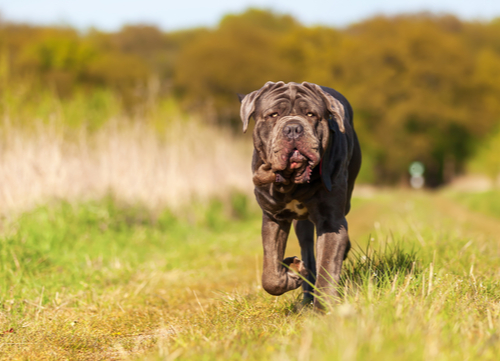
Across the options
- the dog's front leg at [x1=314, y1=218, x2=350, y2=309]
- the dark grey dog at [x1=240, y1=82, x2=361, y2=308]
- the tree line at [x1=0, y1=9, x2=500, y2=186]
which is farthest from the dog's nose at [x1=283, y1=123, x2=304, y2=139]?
the tree line at [x1=0, y1=9, x2=500, y2=186]

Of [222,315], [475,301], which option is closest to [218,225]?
[222,315]

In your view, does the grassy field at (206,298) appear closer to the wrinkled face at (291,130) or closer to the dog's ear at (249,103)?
the wrinkled face at (291,130)

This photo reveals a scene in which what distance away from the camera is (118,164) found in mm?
8805

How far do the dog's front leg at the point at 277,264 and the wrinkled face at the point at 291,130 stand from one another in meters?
0.47

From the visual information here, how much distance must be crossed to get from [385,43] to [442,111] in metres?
6.54

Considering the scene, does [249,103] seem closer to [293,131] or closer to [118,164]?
[293,131]

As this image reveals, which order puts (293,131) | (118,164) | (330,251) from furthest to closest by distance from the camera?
(118,164) → (330,251) → (293,131)

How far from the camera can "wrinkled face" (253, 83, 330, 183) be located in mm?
3211

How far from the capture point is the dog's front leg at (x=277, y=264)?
11.6 ft

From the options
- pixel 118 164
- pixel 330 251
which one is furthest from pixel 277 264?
pixel 118 164

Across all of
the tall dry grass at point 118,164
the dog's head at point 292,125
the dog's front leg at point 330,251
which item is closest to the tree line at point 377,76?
the tall dry grass at point 118,164

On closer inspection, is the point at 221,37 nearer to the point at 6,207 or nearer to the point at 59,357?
the point at 6,207

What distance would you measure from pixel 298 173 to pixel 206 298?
1.94m

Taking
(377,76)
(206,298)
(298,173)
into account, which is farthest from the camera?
(377,76)
